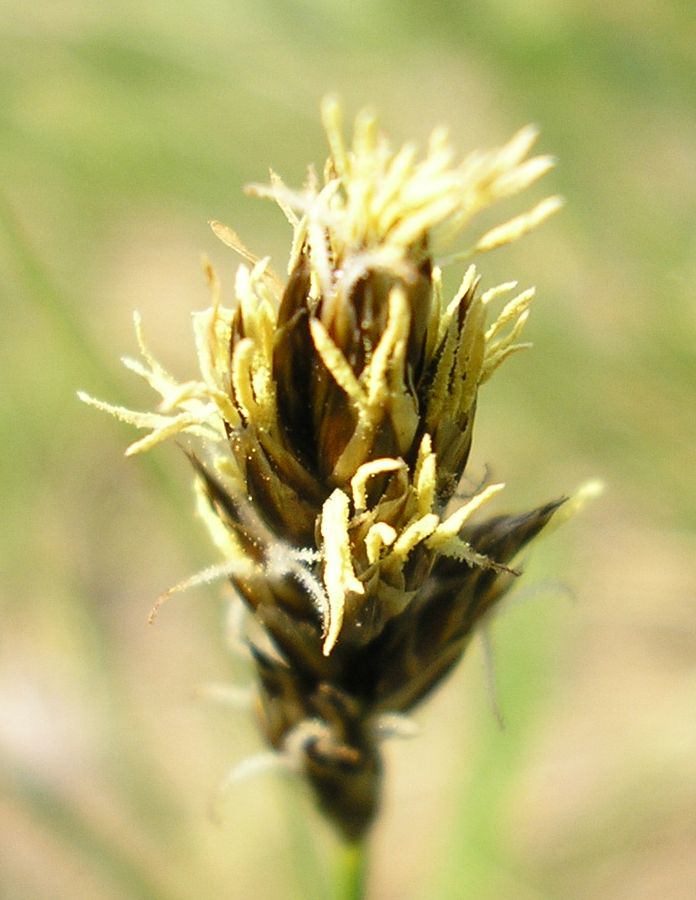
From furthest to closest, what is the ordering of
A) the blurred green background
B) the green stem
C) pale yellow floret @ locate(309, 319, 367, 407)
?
the blurred green background → the green stem → pale yellow floret @ locate(309, 319, 367, 407)

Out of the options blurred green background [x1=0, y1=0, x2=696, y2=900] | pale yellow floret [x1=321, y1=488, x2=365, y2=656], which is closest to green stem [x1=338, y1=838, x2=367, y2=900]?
blurred green background [x1=0, y1=0, x2=696, y2=900]

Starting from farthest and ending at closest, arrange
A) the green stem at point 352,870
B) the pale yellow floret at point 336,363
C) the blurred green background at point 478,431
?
the blurred green background at point 478,431 → the green stem at point 352,870 → the pale yellow floret at point 336,363

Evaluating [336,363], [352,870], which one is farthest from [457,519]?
[352,870]

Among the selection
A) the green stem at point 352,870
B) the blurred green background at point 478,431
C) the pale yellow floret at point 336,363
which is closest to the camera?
the pale yellow floret at point 336,363

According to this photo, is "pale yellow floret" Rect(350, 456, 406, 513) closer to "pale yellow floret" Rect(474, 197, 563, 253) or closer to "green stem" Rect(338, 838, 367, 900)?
"pale yellow floret" Rect(474, 197, 563, 253)

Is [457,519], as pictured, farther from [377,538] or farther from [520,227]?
[520,227]

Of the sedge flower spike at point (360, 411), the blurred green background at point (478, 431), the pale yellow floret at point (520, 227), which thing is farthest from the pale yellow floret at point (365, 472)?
the blurred green background at point (478, 431)

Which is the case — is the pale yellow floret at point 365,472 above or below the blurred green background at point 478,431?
below

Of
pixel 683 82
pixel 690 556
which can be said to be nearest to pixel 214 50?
pixel 683 82

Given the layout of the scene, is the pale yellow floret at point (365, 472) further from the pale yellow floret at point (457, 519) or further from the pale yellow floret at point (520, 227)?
the pale yellow floret at point (520, 227)
